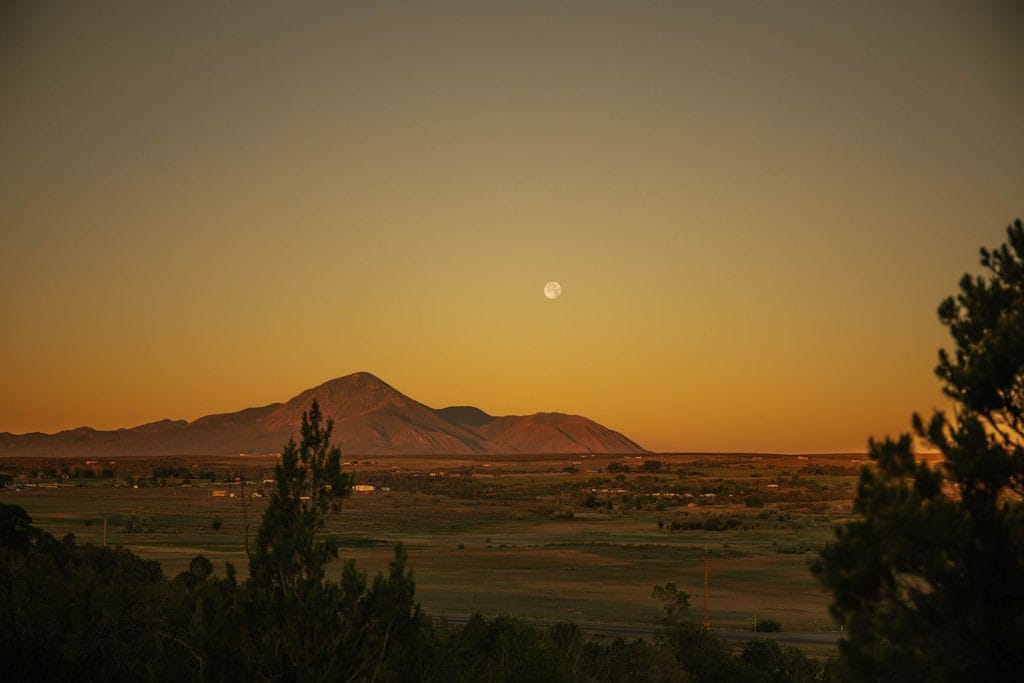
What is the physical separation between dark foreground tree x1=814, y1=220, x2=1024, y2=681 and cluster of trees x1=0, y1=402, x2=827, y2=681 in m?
4.71

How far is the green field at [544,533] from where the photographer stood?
44031 mm

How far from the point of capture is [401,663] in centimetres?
1077

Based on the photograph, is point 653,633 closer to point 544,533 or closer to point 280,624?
point 280,624

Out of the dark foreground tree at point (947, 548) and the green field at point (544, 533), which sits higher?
the dark foreground tree at point (947, 548)

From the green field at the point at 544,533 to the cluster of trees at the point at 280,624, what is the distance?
865mm

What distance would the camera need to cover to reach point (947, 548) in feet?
28.5

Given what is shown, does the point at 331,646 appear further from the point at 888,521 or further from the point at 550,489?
the point at 550,489

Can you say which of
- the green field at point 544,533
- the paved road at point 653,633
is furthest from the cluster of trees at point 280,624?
the paved road at point 653,633

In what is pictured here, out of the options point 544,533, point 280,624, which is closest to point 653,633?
point 280,624

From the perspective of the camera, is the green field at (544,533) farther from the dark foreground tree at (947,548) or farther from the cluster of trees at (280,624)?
the dark foreground tree at (947,548)

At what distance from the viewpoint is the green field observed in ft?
144

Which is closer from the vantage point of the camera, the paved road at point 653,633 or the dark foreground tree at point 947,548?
the dark foreground tree at point 947,548

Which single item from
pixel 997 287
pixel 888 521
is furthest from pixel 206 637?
pixel 997 287

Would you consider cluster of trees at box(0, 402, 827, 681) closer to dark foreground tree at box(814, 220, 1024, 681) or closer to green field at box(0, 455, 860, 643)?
green field at box(0, 455, 860, 643)
